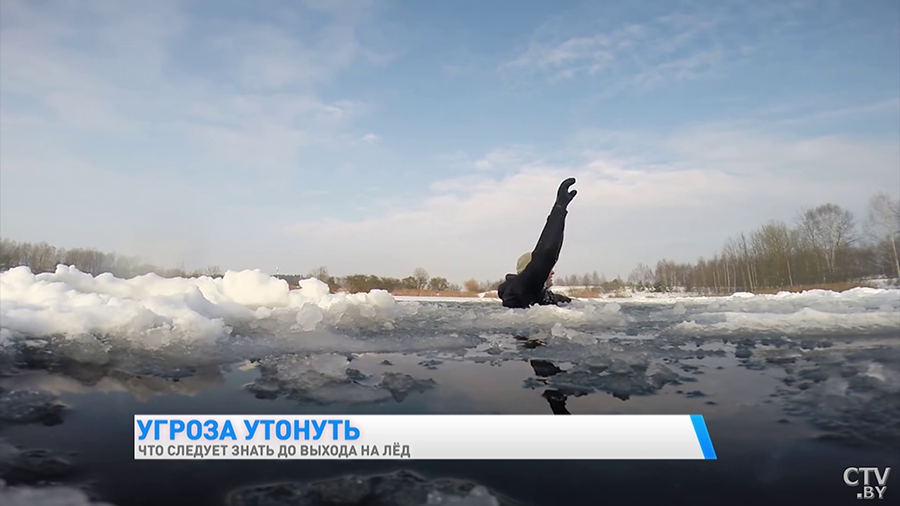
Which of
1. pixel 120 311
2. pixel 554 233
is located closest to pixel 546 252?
pixel 554 233

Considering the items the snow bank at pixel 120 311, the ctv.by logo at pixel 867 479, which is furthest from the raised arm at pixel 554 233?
the ctv.by logo at pixel 867 479

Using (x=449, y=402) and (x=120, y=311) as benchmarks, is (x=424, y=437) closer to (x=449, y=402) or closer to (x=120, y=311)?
(x=449, y=402)

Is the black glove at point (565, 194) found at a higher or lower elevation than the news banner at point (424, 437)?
higher

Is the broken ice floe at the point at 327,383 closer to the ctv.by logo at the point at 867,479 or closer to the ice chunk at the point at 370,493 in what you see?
the ice chunk at the point at 370,493

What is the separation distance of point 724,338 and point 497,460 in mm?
3950

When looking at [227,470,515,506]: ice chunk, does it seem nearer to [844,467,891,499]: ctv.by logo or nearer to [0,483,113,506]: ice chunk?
[0,483,113,506]: ice chunk

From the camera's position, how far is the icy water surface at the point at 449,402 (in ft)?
4.43

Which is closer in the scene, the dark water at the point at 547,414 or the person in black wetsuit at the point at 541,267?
the dark water at the point at 547,414

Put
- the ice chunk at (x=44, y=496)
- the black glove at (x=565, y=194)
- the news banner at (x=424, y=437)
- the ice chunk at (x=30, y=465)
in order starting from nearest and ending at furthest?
the ice chunk at (x=44, y=496) → the ice chunk at (x=30, y=465) → the news banner at (x=424, y=437) → the black glove at (x=565, y=194)

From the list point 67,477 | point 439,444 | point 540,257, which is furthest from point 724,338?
point 67,477

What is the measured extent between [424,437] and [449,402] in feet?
1.44

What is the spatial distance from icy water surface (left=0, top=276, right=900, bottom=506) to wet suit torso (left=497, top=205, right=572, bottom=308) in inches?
70.6

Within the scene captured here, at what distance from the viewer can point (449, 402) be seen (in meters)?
2.19

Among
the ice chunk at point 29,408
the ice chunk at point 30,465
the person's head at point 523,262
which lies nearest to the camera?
the ice chunk at point 30,465
